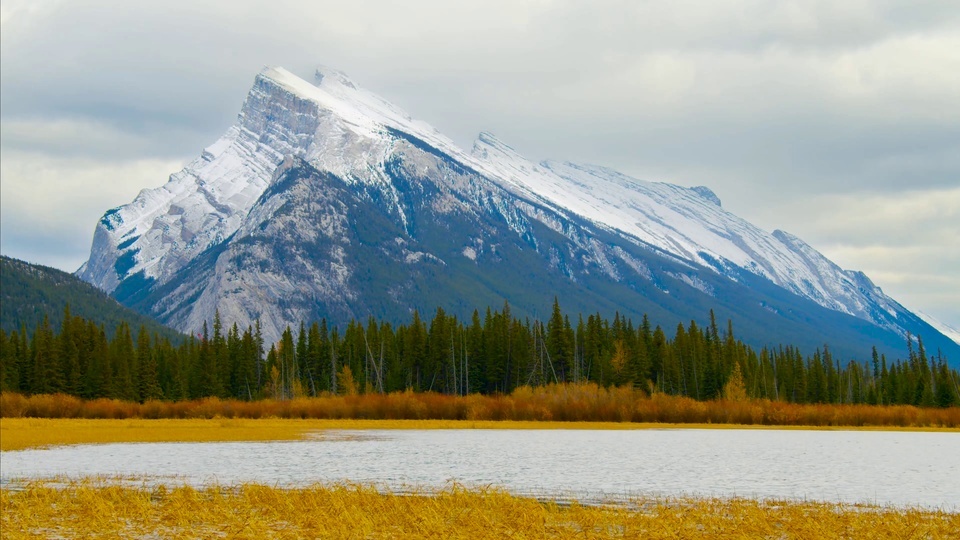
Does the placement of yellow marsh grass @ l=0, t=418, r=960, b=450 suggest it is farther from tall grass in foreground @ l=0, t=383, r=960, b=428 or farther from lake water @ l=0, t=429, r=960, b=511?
lake water @ l=0, t=429, r=960, b=511

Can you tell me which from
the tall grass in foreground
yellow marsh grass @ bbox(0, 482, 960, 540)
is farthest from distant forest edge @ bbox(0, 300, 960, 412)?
yellow marsh grass @ bbox(0, 482, 960, 540)

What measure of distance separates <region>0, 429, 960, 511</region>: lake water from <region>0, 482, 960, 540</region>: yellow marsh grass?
4400mm

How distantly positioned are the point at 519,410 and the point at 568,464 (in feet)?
176

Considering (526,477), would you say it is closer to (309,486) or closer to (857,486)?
(309,486)

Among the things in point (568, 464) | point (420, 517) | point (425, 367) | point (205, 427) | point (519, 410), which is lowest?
point (568, 464)

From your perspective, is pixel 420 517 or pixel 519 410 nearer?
pixel 420 517

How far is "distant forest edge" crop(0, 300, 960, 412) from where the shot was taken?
140 meters

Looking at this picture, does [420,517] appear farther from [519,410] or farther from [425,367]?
[425,367]

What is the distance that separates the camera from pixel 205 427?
87750 millimetres

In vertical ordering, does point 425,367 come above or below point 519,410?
above

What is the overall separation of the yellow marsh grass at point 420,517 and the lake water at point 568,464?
440 cm

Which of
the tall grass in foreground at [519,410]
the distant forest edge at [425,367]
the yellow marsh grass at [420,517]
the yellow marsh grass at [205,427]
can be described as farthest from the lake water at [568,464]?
the distant forest edge at [425,367]

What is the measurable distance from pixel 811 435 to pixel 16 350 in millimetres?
111565

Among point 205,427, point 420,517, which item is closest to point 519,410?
point 205,427
